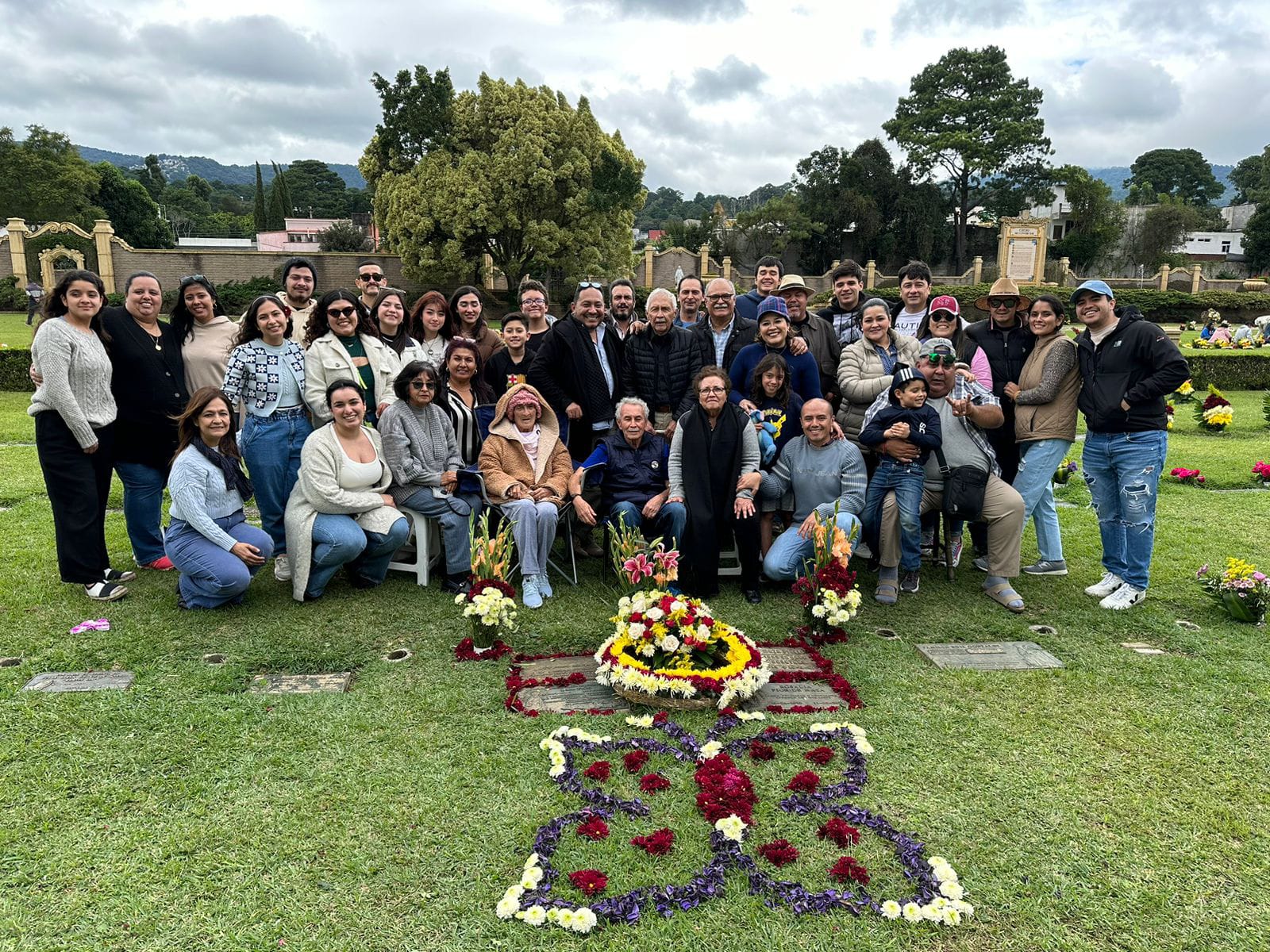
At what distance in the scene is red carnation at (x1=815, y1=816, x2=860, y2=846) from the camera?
257cm

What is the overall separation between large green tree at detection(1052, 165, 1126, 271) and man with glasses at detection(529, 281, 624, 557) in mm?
→ 45503

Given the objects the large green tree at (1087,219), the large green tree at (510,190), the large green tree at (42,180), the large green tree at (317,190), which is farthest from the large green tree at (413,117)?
the large green tree at (317,190)

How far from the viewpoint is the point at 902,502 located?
469 centimetres

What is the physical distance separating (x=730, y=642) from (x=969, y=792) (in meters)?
1.15

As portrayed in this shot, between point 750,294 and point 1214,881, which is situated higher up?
point 750,294

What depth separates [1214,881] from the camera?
2.42m

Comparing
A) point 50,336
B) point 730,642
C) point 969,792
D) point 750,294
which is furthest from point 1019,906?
point 50,336

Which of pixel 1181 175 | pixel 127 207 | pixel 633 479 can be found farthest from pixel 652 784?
pixel 1181 175

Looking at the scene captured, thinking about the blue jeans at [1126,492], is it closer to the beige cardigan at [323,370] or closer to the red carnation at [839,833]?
the red carnation at [839,833]

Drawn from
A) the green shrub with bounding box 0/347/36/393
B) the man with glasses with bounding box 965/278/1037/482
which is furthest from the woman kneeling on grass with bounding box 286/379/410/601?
the green shrub with bounding box 0/347/36/393

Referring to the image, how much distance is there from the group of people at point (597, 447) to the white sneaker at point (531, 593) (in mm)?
15

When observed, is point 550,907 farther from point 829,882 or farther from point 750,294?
point 750,294

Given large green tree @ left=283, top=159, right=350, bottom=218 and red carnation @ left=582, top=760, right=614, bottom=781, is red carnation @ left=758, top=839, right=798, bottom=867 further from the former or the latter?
large green tree @ left=283, top=159, right=350, bottom=218

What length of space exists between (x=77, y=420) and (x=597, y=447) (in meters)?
2.98
